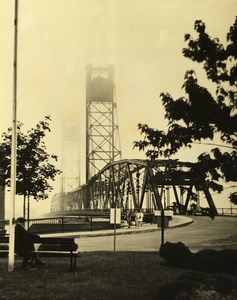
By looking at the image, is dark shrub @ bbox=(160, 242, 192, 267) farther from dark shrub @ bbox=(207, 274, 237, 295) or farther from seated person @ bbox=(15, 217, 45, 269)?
dark shrub @ bbox=(207, 274, 237, 295)

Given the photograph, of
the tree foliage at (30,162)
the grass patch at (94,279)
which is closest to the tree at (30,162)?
the tree foliage at (30,162)

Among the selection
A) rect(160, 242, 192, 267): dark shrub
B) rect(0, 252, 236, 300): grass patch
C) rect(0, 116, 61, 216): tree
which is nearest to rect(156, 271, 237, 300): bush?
rect(0, 252, 236, 300): grass patch

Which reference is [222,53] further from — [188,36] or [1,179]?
[1,179]

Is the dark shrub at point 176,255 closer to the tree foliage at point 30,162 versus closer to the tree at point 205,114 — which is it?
the tree at point 205,114

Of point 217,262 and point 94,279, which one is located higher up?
point 217,262

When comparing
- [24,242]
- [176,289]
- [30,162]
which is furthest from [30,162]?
[176,289]

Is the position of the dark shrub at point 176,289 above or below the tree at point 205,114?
below

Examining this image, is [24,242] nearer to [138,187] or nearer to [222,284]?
[222,284]
